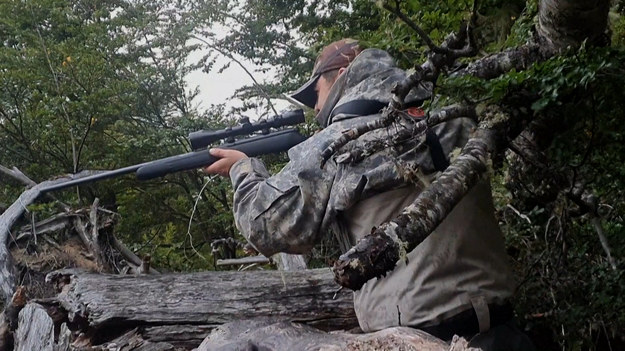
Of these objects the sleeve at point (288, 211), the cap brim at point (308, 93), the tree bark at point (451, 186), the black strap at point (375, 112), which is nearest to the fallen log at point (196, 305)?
the cap brim at point (308, 93)

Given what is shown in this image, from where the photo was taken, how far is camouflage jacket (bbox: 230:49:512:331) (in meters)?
2.73

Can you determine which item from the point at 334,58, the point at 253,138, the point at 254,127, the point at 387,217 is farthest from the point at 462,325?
the point at 254,127

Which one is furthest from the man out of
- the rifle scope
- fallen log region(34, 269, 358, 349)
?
fallen log region(34, 269, 358, 349)

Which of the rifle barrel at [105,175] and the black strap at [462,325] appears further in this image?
the rifle barrel at [105,175]

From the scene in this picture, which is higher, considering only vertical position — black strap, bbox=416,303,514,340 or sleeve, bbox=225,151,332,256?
sleeve, bbox=225,151,332,256

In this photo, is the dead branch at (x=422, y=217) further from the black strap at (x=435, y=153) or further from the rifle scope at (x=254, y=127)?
the rifle scope at (x=254, y=127)

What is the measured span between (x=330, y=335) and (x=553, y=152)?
1.31 m

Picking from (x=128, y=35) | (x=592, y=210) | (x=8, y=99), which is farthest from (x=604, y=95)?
(x=128, y=35)

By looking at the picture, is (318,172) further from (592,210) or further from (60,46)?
(60,46)

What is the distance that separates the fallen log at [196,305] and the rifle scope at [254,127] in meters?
1.13

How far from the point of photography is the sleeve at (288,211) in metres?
2.91

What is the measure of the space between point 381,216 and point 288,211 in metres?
0.45

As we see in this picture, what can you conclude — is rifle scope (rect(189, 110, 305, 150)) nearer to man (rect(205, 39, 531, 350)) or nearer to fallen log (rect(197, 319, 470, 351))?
man (rect(205, 39, 531, 350))

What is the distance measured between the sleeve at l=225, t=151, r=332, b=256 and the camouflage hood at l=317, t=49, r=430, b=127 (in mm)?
344
